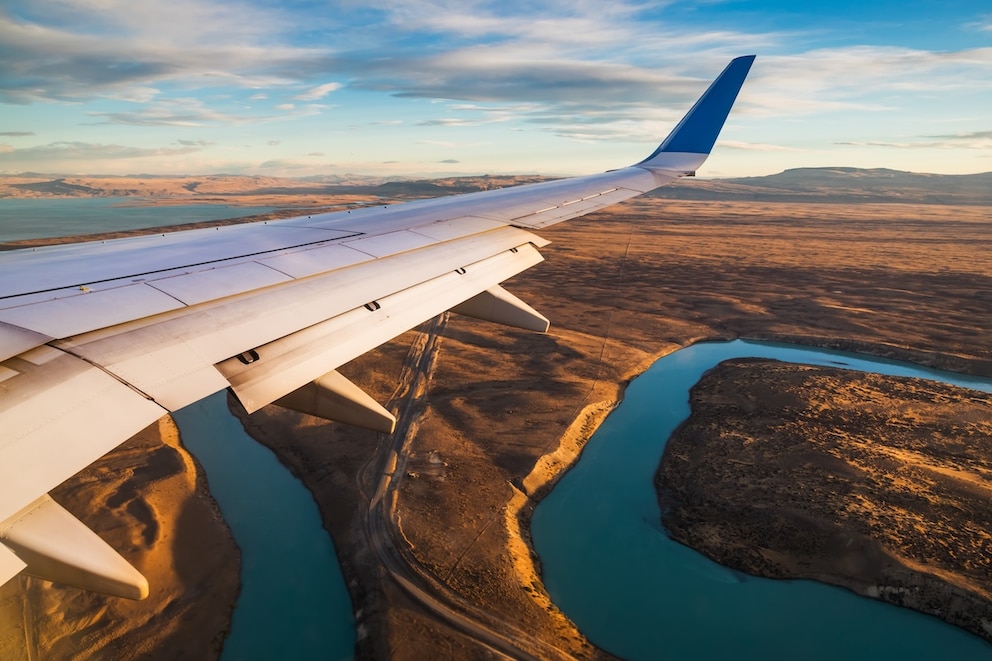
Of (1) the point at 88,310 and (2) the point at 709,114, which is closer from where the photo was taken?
(1) the point at 88,310

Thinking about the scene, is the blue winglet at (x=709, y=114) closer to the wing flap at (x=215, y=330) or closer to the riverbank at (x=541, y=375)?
the wing flap at (x=215, y=330)

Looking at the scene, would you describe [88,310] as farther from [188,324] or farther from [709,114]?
[709,114]

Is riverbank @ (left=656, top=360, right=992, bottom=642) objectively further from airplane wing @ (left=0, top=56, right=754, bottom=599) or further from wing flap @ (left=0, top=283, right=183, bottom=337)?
wing flap @ (left=0, top=283, right=183, bottom=337)

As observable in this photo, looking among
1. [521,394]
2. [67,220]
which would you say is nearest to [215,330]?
[521,394]

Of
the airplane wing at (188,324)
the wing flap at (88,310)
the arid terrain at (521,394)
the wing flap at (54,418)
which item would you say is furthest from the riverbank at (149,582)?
the wing flap at (54,418)

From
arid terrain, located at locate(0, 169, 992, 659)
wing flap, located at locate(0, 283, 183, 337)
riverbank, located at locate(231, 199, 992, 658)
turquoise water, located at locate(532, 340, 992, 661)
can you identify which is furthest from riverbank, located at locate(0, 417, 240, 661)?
wing flap, located at locate(0, 283, 183, 337)

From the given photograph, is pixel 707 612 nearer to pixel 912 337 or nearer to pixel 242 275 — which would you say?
pixel 242 275
